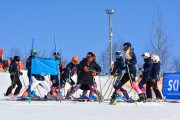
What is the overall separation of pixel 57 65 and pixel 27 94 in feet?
4.66

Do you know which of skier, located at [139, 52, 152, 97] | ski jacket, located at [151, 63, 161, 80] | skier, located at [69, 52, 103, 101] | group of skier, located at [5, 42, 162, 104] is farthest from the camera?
ski jacket, located at [151, 63, 161, 80]

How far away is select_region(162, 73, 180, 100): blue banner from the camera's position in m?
15.5

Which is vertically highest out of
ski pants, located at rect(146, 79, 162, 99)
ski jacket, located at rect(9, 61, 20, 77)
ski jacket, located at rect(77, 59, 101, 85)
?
ski jacket, located at rect(9, 61, 20, 77)

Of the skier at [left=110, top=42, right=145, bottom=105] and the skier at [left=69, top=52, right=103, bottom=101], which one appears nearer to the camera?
the skier at [left=110, top=42, right=145, bottom=105]

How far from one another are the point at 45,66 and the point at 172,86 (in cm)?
461

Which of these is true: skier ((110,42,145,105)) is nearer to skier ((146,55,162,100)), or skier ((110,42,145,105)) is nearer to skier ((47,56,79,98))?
skier ((146,55,162,100))

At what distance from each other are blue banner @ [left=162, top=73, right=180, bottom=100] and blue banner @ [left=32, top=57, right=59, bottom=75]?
4.08m

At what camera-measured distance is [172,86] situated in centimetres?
1577

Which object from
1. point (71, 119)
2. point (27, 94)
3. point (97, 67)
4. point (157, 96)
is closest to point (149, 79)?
point (157, 96)

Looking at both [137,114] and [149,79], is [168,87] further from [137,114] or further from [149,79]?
[137,114]

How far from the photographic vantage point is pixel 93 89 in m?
A: 14.5

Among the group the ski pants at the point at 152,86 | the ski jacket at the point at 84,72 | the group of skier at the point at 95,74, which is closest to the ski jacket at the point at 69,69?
Answer: the group of skier at the point at 95,74

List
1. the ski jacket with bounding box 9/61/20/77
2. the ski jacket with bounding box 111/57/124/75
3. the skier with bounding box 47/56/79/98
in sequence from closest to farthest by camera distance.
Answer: the ski jacket with bounding box 111/57/124/75 → the skier with bounding box 47/56/79/98 → the ski jacket with bounding box 9/61/20/77

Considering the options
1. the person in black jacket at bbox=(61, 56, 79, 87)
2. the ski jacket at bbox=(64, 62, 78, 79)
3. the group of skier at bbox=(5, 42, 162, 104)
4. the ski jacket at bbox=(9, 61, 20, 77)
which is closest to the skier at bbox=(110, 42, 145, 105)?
the group of skier at bbox=(5, 42, 162, 104)
